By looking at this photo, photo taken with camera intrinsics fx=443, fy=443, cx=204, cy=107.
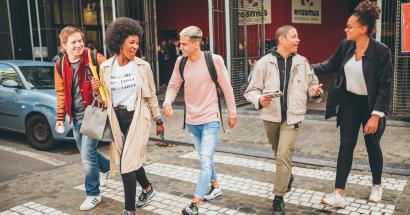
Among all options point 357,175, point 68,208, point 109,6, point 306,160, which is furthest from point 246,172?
point 109,6

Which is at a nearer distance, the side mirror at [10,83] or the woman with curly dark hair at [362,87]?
the woman with curly dark hair at [362,87]

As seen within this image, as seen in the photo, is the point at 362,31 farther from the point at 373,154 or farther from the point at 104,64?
the point at 104,64

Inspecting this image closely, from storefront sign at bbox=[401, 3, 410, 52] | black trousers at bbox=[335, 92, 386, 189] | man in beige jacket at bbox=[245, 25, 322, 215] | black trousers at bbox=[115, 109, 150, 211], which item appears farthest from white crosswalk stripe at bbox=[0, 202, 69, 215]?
storefront sign at bbox=[401, 3, 410, 52]

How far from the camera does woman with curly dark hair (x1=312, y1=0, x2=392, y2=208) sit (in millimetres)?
4070

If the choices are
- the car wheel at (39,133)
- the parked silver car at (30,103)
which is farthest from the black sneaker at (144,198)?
the car wheel at (39,133)

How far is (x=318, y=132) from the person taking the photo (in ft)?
25.7

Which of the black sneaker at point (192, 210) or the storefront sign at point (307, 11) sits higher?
the storefront sign at point (307, 11)

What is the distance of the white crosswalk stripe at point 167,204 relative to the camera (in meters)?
4.42

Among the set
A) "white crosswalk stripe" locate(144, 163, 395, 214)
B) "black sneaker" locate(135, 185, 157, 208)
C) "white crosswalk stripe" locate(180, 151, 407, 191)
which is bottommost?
"white crosswalk stripe" locate(180, 151, 407, 191)

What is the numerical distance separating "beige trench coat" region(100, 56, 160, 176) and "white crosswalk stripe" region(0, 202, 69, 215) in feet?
3.06

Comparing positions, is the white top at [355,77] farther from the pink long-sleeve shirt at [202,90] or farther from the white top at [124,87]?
the white top at [124,87]

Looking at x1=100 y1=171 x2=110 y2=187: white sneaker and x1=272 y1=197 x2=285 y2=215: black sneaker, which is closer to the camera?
x1=272 y1=197 x2=285 y2=215: black sneaker

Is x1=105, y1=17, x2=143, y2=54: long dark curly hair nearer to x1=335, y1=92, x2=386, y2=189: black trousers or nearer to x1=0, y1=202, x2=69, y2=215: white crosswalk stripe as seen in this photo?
x1=0, y1=202, x2=69, y2=215: white crosswalk stripe

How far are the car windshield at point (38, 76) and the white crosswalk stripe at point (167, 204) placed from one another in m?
3.30
